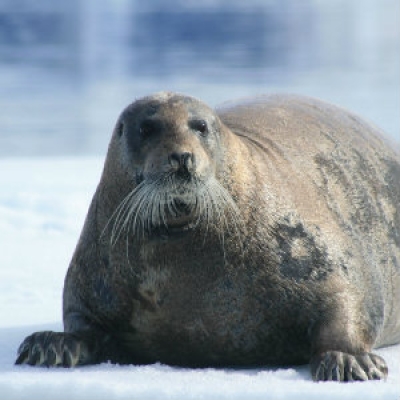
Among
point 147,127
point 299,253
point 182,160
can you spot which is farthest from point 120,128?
point 299,253

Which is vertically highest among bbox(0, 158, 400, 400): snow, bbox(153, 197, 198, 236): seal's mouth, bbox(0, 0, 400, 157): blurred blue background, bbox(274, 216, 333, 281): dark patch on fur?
bbox(153, 197, 198, 236): seal's mouth

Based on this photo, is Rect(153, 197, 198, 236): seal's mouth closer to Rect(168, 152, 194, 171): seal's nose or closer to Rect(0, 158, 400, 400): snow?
Rect(168, 152, 194, 171): seal's nose

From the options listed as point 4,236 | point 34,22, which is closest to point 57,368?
point 4,236

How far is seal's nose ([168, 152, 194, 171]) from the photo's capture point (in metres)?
4.70

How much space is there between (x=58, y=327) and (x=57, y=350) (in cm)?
125

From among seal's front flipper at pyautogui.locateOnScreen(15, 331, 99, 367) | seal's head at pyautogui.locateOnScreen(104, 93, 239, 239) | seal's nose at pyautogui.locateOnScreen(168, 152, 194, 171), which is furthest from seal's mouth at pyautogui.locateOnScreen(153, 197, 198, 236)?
seal's front flipper at pyautogui.locateOnScreen(15, 331, 99, 367)

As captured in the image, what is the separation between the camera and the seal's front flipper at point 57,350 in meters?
5.06

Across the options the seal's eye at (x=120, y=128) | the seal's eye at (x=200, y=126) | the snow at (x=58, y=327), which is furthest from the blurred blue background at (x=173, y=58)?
the seal's eye at (x=200, y=126)

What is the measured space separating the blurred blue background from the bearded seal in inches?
354

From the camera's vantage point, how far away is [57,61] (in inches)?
1057

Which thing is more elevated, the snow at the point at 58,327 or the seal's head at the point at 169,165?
the seal's head at the point at 169,165

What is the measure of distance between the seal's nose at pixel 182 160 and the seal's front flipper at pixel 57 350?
3.23 feet

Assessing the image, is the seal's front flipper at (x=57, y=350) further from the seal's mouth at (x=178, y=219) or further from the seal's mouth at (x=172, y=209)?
the seal's mouth at (x=178, y=219)

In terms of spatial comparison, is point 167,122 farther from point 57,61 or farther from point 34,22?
point 34,22
